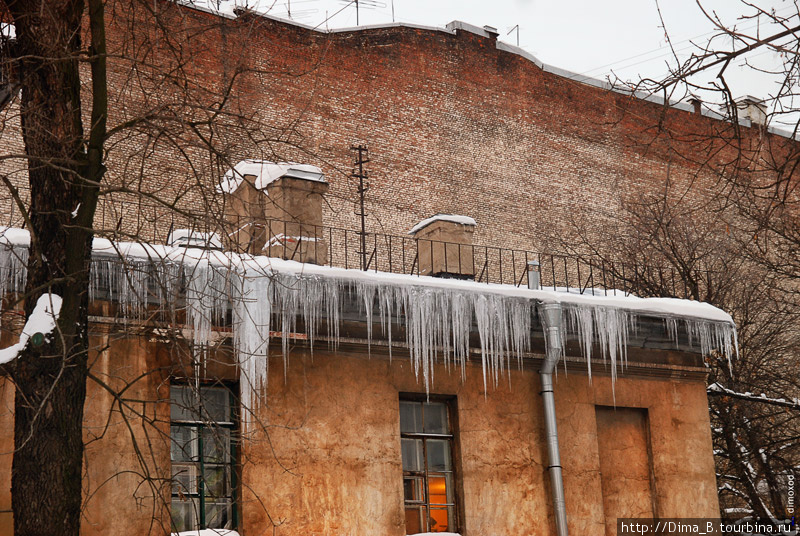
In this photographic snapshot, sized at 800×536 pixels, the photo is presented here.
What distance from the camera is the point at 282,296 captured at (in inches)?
354

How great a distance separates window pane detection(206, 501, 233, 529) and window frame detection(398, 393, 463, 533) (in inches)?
66.5

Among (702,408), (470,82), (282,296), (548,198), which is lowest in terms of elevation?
(702,408)

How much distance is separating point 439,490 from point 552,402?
1.43 metres

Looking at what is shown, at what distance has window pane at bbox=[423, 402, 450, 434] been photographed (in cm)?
1002

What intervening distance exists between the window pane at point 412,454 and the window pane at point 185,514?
2.08 metres

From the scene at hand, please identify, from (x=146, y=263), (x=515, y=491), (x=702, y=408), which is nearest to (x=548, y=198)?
(x=702, y=408)

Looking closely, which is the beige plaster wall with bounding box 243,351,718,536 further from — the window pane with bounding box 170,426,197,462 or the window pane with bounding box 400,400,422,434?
the window pane with bounding box 170,426,197,462

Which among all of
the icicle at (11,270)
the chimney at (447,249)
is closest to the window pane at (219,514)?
the icicle at (11,270)

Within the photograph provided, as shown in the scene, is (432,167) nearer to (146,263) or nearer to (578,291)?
(578,291)

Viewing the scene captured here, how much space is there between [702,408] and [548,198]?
40.9 ft

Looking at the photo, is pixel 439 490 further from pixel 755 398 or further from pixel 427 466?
pixel 755 398

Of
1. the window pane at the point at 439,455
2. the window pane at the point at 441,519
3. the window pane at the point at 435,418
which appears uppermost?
the window pane at the point at 435,418

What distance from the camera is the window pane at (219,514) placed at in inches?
344

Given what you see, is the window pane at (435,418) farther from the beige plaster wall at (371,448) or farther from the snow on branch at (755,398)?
the snow on branch at (755,398)
